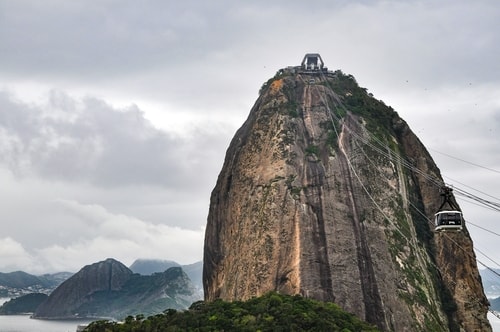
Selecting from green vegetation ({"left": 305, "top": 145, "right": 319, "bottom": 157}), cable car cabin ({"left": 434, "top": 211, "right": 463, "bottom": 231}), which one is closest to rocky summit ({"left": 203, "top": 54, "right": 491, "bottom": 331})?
green vegetation ({"left": 305, "top": 145, "right": 319, "bottom": 157})

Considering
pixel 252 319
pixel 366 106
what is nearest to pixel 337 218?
pixel 252 319

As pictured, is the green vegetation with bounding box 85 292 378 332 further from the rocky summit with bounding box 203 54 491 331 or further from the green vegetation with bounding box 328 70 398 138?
the green vegetation with bounding box 328 70 398 138

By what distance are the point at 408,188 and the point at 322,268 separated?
16710 mm

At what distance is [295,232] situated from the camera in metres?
45.7

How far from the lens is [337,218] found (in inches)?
1869

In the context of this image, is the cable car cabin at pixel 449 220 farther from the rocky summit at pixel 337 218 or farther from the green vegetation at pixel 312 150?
the green vegetation at pixel 312 150

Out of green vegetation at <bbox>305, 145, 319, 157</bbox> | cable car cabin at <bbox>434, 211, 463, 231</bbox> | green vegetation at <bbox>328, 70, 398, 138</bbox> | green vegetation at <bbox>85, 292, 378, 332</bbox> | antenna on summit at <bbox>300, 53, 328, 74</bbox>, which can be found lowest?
green vegetation at <bbox>85, 292, 378, 332</bbox>

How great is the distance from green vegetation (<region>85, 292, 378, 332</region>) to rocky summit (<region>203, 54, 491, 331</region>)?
6927 mm

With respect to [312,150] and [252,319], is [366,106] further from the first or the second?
[252,319]

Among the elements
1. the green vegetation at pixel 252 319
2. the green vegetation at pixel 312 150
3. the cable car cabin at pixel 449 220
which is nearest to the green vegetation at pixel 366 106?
the green vegetation at pixel 312 150

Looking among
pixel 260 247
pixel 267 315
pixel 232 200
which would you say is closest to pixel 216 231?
pixel 232 200

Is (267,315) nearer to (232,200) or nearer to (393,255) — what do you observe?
(393,255)

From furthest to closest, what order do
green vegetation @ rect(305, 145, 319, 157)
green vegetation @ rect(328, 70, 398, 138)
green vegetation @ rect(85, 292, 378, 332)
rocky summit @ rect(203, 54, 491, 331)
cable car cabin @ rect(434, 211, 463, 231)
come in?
green vegetation @ rect(328, 70, 398, 138) < green vegetation @ rect(305, 145, 319, 157) < rocky summit @ rect(203, 54, 491, 331) < cable car cabin @ rect(434, 211, 463, 231) < green vegetation @ rect(85, 292, 378, 332)

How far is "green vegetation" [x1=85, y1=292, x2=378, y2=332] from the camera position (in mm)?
31172
